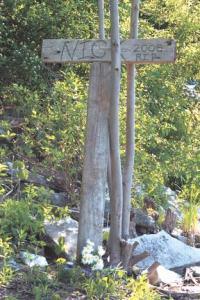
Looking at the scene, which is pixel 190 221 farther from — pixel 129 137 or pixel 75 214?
pixel 129 137

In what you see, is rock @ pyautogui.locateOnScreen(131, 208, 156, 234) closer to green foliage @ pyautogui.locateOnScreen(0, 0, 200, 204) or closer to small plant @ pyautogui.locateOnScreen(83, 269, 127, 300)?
green foliage @ pyautogui.locateOnScreen(0, 0, 200, 204)

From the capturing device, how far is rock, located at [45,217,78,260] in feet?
14.7

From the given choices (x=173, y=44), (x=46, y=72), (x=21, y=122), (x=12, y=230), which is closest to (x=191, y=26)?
→ (x=46, y=72)

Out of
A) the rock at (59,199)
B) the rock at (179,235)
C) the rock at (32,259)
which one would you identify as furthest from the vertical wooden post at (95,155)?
the rock at (179,235)

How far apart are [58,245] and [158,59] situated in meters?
1.65

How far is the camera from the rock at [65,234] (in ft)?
14.7

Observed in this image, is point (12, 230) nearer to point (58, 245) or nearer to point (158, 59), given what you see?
point (58, 245)

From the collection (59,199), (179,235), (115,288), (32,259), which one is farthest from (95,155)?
(179,235)

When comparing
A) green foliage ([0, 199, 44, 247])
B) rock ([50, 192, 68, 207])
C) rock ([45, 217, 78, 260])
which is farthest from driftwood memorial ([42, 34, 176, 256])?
rock ([50, 192, 68, 207])

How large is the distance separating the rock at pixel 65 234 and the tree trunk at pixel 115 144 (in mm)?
365

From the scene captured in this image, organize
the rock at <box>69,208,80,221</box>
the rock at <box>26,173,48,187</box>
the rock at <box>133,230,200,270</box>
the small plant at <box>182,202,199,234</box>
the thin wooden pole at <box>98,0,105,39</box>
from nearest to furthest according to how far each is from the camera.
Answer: the thin wooden pole at <box>98,0,105,39</box>, the rock at <box>133,230,200,270</box>, the rock at <box>69,208,80,221</box>, the rock at <box>26,173,48,187</box>, the small plant at <box>182,202,199,234</box>

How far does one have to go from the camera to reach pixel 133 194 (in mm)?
6031

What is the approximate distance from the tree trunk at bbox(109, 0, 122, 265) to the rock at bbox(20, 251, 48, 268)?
0.55 meters

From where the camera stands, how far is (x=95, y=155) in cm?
427
